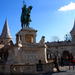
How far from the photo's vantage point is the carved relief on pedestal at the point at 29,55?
14.1 meters

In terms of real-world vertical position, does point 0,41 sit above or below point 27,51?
above

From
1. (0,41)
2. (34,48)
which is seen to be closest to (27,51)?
(34,48)

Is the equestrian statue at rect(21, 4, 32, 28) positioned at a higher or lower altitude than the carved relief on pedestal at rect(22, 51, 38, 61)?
higher

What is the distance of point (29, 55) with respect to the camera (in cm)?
1436

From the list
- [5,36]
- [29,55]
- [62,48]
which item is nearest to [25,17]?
[29,55]

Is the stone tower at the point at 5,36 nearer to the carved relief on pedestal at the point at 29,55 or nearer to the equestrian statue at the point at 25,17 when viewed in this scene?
the equestrian statue at the point at 25,17

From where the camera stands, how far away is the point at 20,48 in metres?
14.0

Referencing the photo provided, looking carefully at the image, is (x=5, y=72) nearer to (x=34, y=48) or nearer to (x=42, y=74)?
(x=42, y=74)

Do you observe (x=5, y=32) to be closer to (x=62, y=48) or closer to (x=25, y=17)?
(x=62, y=48)

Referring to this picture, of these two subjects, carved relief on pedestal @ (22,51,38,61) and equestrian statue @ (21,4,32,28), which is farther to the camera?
equestrian statue @ (21,4,32,28)

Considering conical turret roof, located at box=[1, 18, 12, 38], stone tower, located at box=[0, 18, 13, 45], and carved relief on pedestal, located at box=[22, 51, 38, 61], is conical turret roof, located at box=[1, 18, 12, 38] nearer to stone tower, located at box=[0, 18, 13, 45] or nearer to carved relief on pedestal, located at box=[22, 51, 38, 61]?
stone tower, located at box=[0, 18, 13, 45]

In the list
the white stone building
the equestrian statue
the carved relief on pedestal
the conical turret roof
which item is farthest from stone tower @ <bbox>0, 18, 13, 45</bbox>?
the carved relief on pedestal

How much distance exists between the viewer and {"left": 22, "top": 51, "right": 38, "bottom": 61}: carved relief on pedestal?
557 inches

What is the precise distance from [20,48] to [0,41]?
32.9 metres
